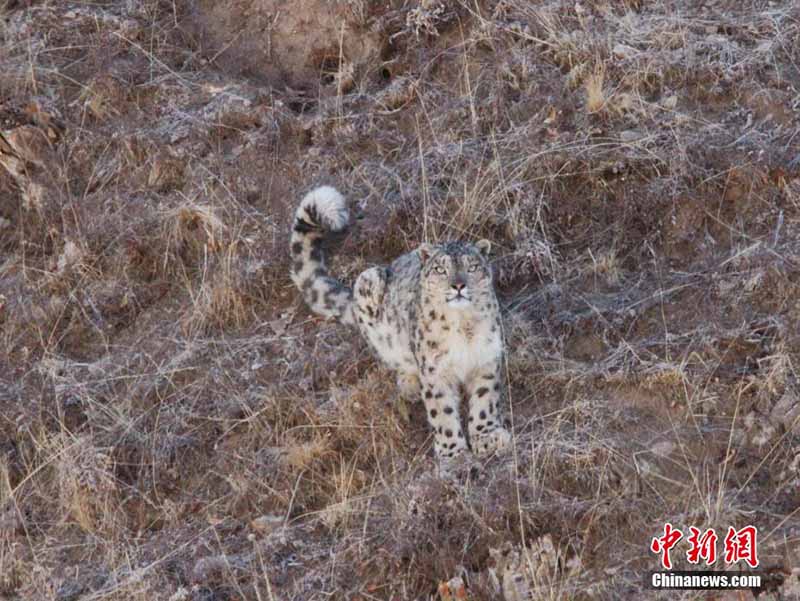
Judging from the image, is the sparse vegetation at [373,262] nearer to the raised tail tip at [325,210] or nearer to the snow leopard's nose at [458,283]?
the raised tail tip at [325,210]

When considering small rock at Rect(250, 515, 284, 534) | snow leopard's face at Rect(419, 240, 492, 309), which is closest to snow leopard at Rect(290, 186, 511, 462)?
snow leopard's face at Rect(419, 240, 492, 309)

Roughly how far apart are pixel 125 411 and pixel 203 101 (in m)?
2.70

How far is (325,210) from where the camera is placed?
29.2 feet

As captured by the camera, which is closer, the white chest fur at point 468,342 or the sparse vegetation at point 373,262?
the sparse vegetation at point 373,262

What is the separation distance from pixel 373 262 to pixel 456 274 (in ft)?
5.13

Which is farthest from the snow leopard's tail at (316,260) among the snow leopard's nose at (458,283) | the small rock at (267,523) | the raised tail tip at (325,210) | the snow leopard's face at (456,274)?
the small rock at (267,523)
